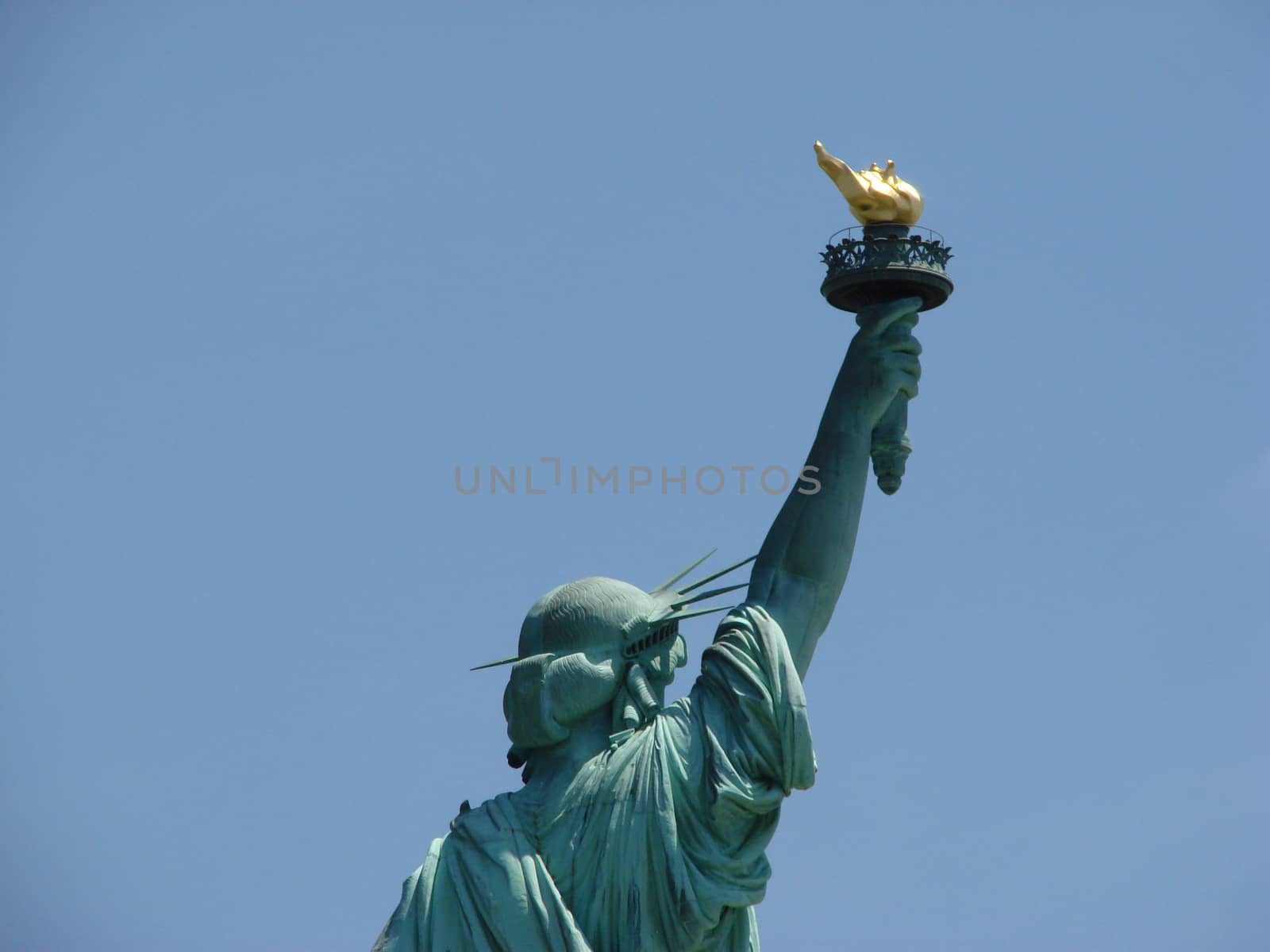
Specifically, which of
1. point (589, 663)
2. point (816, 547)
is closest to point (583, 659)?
point (589, 663)

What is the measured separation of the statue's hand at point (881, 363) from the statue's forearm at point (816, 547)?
7 centimetres

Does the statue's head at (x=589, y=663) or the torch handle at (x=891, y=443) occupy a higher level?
the torch handle at (x=891, y=443)

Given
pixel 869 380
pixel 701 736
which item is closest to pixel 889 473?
pixel 869 380

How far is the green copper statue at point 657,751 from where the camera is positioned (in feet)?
73.6

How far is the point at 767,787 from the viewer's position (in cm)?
2248

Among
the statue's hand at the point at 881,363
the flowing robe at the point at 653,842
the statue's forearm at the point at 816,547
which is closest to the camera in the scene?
the flowing robe at the point at 653,842

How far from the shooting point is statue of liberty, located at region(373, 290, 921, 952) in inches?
Result: 883

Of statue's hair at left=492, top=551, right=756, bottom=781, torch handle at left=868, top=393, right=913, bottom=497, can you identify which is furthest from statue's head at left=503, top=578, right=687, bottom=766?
torch handle at left=868, top=393, right=913, bottom=497

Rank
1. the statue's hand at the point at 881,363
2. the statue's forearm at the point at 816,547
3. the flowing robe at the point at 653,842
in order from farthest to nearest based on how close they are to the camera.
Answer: the statue's hand at the point at 881,363 < the statue's forearm at the point at 816,547 < the flowing robe at the point at 653,842

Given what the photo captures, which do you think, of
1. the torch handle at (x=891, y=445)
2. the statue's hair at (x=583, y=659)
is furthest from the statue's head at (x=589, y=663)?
the torch handle at (x=891, y=445)

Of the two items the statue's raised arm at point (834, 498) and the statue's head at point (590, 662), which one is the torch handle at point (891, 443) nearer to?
the statue's raised arm at point (834, 498)

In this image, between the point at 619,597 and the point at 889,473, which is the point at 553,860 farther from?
the point at 889,473

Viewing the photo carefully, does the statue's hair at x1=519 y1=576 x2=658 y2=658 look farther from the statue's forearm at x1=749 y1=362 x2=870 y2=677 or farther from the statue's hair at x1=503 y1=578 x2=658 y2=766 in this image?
the statue's forearm at x1=749 y1=362 x2=870 y2=677

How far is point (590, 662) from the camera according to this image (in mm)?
23297
